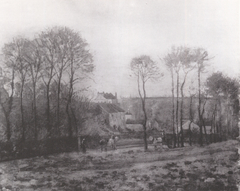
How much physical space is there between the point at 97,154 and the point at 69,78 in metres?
1.44

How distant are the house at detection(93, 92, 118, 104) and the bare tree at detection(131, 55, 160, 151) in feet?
1.63

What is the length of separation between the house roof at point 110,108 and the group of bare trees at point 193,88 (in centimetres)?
48

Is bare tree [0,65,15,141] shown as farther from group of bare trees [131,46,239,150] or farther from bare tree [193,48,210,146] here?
bare tree [193,48,210,146]

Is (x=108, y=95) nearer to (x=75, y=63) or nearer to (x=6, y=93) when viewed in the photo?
(x=75, y=63)

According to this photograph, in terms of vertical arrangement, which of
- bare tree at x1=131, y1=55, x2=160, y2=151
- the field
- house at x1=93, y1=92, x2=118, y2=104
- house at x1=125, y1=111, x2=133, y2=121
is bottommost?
the field

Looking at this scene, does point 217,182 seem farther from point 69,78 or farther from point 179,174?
point 69,78

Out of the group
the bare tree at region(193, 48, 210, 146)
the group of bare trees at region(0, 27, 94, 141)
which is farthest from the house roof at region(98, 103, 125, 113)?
the bare tree at region(193, 48, 210, 146)

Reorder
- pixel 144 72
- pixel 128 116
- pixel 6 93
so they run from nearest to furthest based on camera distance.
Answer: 1. pixel 6 93
2. pixel 128 116
3. pixel 144 72

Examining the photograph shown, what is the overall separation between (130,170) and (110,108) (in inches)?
45.0

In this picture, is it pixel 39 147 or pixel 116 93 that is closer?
pixel 39 147

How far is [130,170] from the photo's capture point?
4387mm

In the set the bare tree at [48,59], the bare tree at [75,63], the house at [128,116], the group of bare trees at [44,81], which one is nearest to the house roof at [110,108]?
the house at [128,116]

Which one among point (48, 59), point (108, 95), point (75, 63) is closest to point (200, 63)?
point (108, 95)

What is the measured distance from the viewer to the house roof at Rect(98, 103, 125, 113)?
4376 mm
